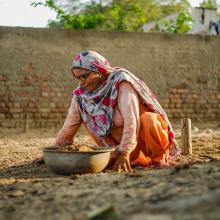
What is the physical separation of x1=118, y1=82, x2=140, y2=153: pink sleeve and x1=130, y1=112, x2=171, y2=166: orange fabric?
4.9 inches

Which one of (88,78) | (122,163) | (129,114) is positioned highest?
(88,78)

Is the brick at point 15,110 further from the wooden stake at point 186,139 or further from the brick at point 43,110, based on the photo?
the wooden stake at point 186,139

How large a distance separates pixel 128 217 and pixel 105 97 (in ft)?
9.21

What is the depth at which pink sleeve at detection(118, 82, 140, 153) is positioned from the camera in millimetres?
4695

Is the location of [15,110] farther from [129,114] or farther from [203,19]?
[203,19]

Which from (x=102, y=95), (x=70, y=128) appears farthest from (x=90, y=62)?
(x=70, y=128)

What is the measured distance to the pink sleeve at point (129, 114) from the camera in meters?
4.70

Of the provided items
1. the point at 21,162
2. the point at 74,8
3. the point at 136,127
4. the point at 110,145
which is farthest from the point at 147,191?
the point at 74,8

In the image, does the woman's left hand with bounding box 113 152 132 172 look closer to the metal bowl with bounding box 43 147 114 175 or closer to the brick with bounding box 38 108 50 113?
the metal bowl with bounding box 43 147 114 175

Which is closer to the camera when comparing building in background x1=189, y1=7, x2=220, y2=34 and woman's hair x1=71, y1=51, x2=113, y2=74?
woman's hair x1=71, y1=51, x2=113, y2=74

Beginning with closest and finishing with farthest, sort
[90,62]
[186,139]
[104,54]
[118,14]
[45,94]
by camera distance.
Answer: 1. [90,62]
2. [186,139]
3. [45,94]
4. [104,54]
5. [118,14]

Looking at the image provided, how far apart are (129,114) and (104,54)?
6.08 metres

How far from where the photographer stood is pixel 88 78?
5.03 metres

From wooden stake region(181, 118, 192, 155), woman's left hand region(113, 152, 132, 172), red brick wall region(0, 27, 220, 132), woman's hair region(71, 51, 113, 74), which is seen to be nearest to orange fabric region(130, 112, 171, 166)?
woman's left hand region(113, 152, 132, 172)
